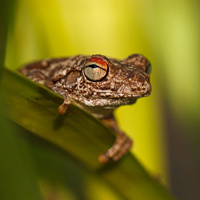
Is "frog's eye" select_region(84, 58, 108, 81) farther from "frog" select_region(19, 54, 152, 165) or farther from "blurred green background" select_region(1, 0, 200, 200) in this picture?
"blurred green background" select_region(1, 0, 200, 200)

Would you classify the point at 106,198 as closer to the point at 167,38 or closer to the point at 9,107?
the point at 9,107

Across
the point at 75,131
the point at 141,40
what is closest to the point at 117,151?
the point at 75,131

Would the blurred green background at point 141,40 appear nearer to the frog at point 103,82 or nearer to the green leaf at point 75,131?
the frog at point 103,82

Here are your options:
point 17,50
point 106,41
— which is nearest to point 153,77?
point 106,41

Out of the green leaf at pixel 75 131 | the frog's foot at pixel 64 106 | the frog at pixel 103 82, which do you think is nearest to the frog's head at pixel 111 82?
the frog at pixel 103 82

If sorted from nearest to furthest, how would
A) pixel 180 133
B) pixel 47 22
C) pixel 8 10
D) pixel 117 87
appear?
pixel 8 10 → pixel 117 87 → pixel 47 22 → pixel 180 133

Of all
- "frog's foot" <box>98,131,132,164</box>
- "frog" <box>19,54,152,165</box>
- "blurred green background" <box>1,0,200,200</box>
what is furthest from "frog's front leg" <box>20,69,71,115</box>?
"frog's foot" <box>98,131,132,164</box>
